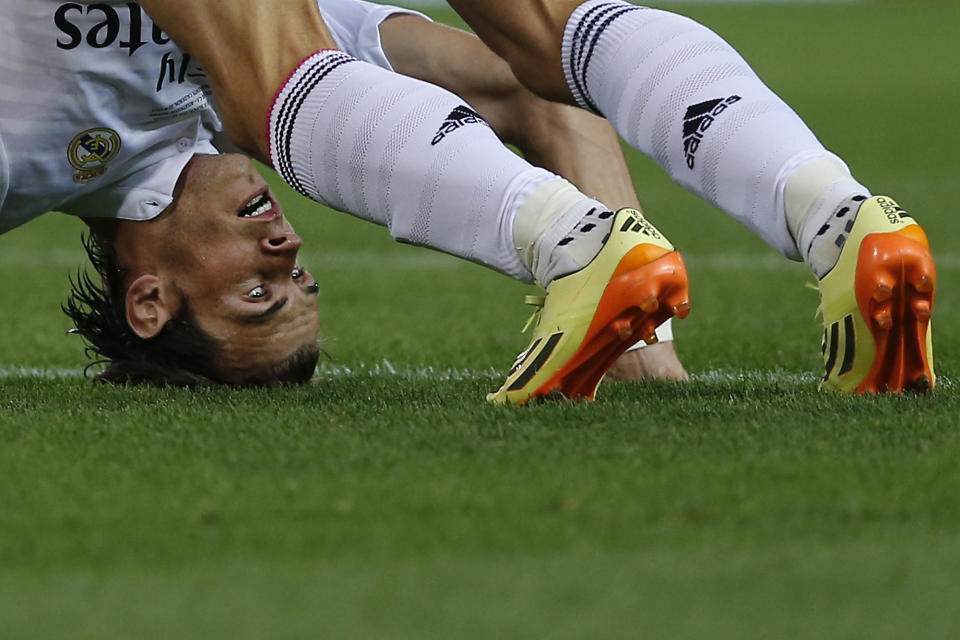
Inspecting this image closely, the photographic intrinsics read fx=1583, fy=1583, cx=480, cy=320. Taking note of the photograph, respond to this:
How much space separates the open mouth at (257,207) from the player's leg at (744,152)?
1.29 feet

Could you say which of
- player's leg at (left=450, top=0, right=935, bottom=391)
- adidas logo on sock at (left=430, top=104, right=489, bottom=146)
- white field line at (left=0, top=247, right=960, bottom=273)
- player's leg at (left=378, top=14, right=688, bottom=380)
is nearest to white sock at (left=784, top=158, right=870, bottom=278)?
player's leg at (left=450, top=0, right=935, bottom=391)

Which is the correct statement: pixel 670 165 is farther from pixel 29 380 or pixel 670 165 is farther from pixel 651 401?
pixel 29 380

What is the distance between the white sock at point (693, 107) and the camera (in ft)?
6.01

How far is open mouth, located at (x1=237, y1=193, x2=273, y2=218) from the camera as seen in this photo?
7.16 feet

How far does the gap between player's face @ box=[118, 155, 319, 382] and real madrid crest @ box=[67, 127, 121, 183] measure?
125 millimetres

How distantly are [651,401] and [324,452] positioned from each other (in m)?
0.50

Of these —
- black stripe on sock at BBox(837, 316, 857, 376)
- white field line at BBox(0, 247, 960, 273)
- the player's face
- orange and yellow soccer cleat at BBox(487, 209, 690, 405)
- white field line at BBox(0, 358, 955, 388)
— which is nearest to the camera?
orange and yellow soccer cleat at BBox(487, 209, 690, 405)

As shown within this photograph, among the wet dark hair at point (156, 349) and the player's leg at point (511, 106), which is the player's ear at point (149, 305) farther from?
the player's leg at point (511, 106)

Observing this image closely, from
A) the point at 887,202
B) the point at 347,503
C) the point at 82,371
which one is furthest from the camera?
the point at 82,371

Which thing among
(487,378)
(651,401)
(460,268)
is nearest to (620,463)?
(651,401)

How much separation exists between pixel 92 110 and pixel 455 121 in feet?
1.76

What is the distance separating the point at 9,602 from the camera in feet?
3.80

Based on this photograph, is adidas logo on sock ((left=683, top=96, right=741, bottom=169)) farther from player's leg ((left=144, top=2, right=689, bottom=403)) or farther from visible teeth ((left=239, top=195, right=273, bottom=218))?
visible teeth ((left=239, top=195, right=273, bottom=218))

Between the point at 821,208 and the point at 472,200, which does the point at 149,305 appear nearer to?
the point at 472,200
